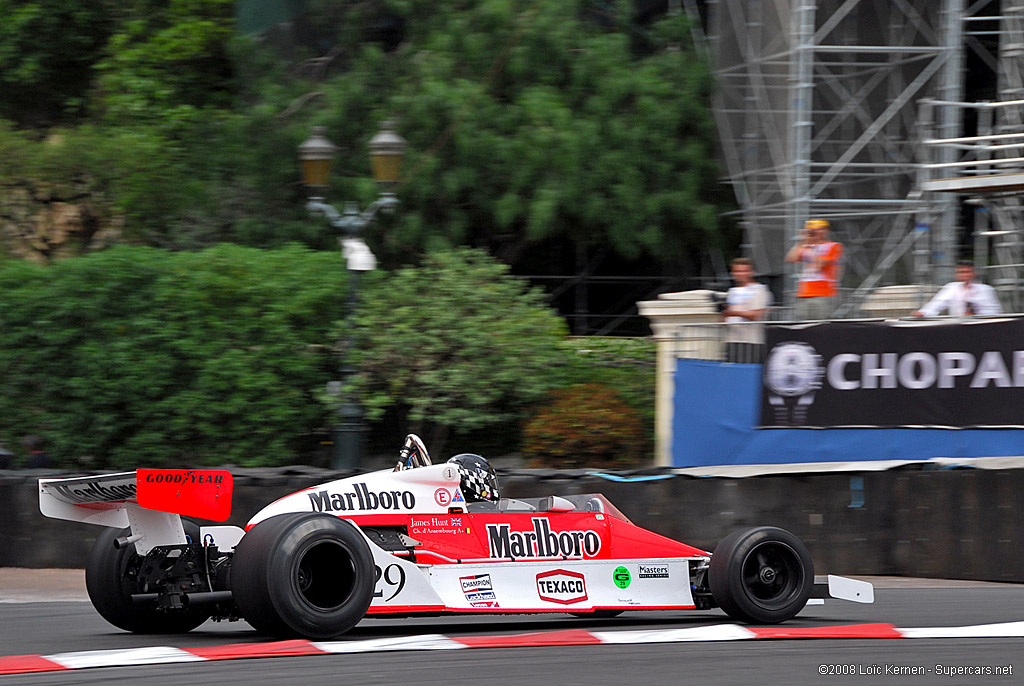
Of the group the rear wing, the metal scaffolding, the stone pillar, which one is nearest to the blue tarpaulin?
the stone pillar

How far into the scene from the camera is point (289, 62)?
21.5 m

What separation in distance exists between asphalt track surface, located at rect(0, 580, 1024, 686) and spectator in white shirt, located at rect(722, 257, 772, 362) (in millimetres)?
4202

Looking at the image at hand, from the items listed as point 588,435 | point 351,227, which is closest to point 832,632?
point 588,435

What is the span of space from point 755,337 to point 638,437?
2.18 metres

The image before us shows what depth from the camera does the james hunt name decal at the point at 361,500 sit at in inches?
325

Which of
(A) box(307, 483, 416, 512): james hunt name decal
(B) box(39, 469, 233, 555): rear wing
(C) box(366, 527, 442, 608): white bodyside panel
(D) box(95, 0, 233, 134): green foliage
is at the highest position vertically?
(D) box(95, 0, 233, 134): green foliage

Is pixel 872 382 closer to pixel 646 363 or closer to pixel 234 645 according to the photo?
pixel 646 363

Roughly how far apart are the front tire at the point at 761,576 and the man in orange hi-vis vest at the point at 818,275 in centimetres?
650

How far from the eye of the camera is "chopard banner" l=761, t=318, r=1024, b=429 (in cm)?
1296

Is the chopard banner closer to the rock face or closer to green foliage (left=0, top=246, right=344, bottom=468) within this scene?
green foliage (left=0, top=246, right=344, bottom=468)

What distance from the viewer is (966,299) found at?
13984 mm

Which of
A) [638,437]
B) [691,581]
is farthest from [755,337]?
[691,581]

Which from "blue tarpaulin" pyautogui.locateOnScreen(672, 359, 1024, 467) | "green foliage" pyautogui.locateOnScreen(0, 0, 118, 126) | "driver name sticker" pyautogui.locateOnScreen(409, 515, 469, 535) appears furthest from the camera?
"green foliage" pyautogui.locateOnScreen(0, 0, 118, 126)

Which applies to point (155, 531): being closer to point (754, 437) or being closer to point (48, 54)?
point (754, 437)
